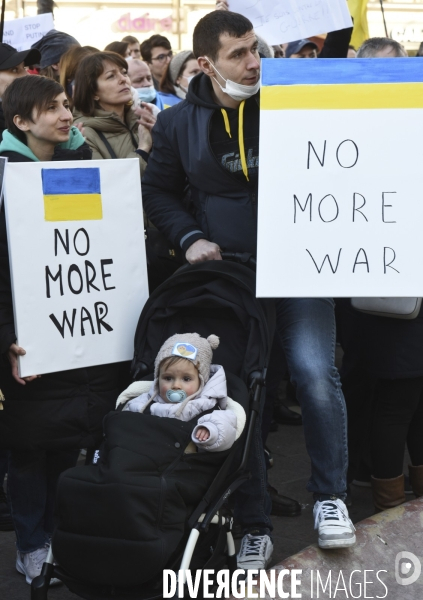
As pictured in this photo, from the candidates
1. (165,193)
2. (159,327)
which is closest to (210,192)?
(165,193)

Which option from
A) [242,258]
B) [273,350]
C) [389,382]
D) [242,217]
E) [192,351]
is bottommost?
[389,382]

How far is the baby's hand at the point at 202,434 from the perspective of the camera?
114 inches

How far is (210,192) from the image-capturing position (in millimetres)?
3510

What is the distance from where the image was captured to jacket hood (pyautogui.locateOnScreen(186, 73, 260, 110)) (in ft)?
11.5

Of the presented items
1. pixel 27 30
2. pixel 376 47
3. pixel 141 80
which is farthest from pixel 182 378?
pixel 27 30

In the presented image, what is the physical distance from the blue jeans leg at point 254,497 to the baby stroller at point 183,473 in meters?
0.28

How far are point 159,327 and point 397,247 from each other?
0.94 metres

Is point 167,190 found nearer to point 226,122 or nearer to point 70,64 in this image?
point 226,122

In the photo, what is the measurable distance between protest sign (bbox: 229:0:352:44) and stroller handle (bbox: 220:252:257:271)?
1.42 meters

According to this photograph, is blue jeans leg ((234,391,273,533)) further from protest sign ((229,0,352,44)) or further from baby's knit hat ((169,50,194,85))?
baby's knit hat ((169,50,194,85))

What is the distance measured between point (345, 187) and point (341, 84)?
1.12 feet

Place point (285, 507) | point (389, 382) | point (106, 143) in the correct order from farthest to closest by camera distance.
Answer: point (106, 143) → point (285, 507) → point (389, 382)

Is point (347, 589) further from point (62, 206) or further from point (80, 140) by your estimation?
point (80, 140)

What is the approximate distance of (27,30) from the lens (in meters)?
6.71
